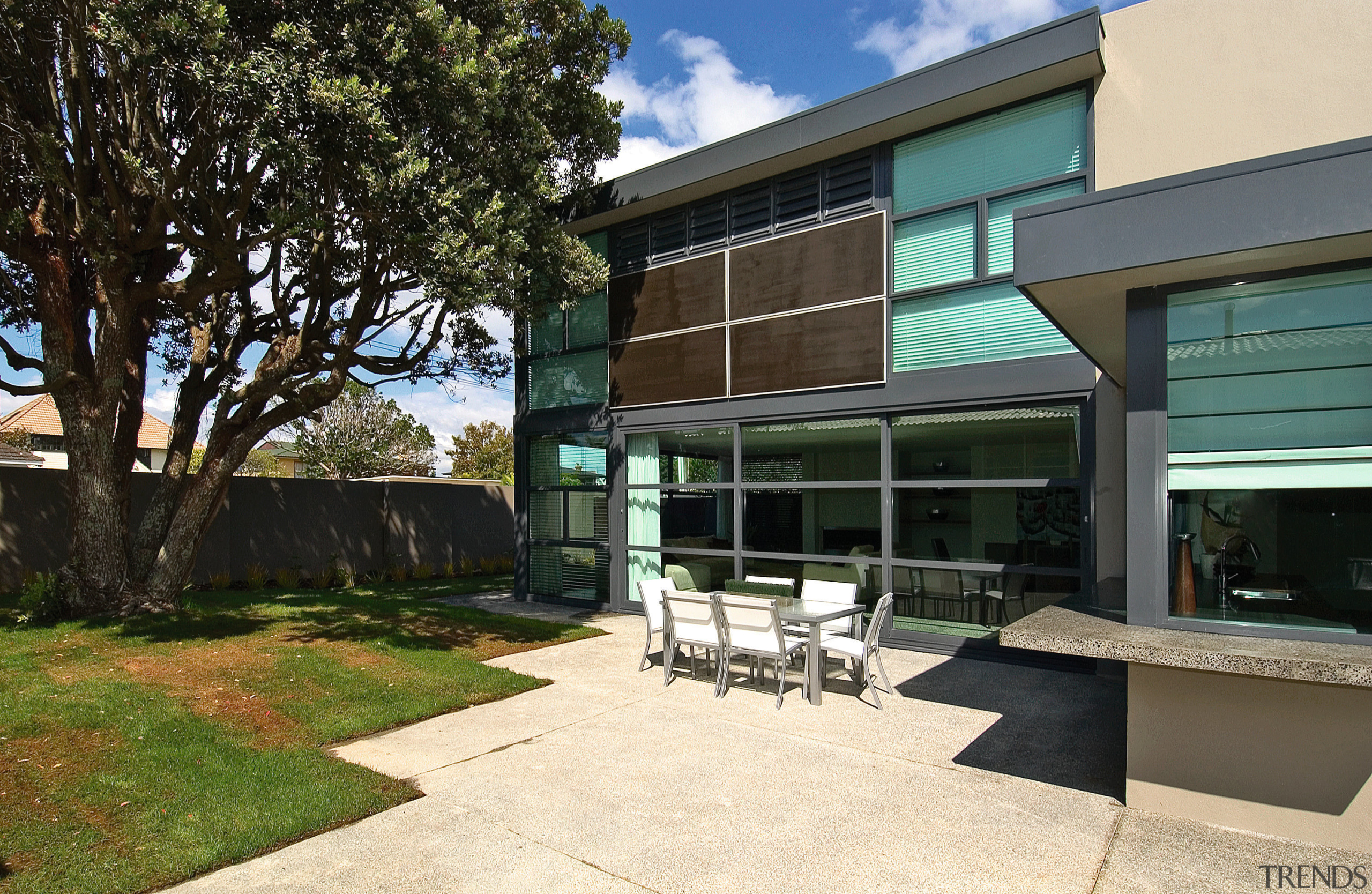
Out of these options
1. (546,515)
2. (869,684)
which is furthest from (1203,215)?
(546,515)

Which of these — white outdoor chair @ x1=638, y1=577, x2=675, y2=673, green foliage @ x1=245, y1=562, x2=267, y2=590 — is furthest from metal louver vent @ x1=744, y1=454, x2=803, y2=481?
green foliage @ x1=245, y1=562, x2=267, y2=590

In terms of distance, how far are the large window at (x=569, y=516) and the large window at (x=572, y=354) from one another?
2.21ft

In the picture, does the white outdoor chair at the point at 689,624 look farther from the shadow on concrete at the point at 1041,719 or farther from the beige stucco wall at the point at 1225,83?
the beige stucco wall at the point at 1225,83

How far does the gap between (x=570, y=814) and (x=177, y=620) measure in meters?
7.40

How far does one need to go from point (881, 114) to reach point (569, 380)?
6240 millimetres

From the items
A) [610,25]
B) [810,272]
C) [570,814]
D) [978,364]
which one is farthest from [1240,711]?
[610,25]

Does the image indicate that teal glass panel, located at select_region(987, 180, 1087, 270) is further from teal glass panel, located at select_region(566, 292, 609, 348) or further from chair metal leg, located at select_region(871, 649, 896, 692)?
teal glass panel, located at select_region(566, 292, 609, 348)

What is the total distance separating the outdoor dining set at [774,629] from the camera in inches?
262

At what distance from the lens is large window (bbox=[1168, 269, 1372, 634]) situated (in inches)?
152

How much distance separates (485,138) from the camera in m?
9.05

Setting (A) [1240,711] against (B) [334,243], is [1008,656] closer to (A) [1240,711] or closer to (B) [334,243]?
(A) [1240,711]

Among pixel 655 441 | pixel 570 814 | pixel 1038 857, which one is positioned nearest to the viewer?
pixel 1038 857

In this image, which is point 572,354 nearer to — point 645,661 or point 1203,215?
point 645,661

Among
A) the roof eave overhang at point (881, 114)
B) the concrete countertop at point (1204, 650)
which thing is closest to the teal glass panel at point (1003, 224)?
the roof eave overhang at point (881, 114)
